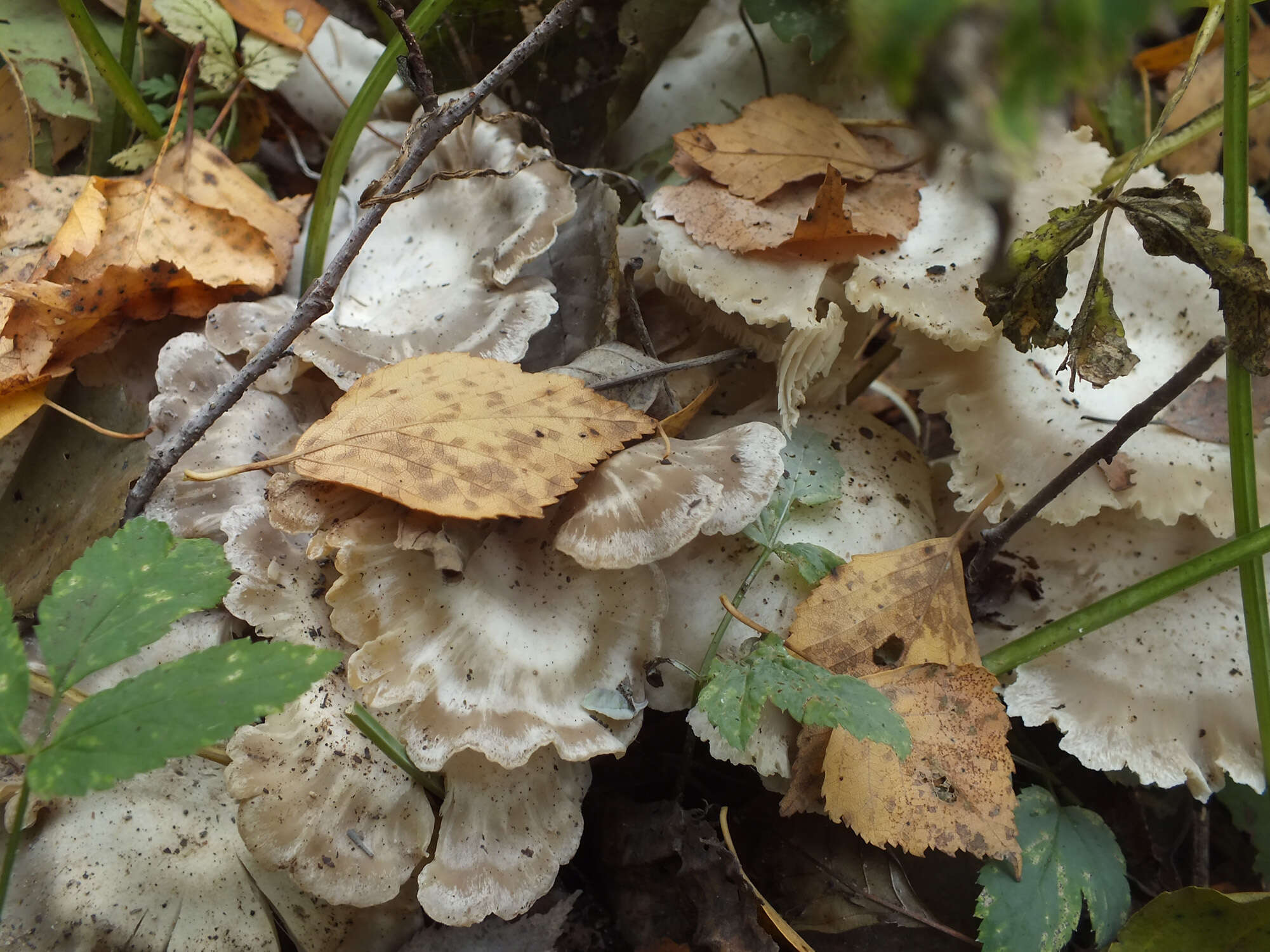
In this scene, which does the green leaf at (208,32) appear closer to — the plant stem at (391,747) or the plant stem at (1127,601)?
the plant stem at (391,747)

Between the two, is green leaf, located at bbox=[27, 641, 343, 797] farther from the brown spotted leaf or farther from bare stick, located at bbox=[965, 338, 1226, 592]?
bare stick, located at bbox=[965, 338, 1226, 592]

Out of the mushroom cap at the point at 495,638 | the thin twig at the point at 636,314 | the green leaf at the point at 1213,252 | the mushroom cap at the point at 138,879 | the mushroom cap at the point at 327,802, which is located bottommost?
the mushroom cap at the point at 138,879

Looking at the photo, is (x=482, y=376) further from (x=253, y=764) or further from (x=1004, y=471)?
(x=1004, y=471)

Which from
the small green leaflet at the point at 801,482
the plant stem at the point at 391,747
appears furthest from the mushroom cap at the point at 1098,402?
the plant stem at the point at 391,747

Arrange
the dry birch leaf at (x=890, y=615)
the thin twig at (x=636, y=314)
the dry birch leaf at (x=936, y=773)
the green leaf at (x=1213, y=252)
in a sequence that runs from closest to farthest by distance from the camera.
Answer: the green leaf at (x=1213, y=252), the dry birch leaf at (x=936, y=773), the dry birch leaf at (x=890, y=615), the thin twig at (x=636, y=314)

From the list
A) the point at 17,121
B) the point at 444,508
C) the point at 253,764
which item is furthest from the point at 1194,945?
the point at 17,121

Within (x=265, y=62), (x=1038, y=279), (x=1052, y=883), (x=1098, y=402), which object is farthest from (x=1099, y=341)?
(x=265, y=62)
